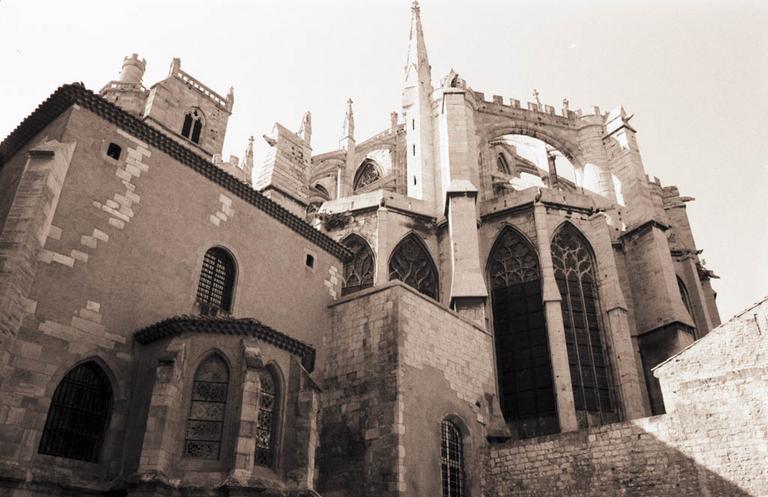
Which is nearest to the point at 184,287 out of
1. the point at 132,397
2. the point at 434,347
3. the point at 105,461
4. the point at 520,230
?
the point at 132,397

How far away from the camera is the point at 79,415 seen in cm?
939

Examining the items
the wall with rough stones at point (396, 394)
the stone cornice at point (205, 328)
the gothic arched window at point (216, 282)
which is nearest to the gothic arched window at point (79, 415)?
the stone cornice at point (205, 328)

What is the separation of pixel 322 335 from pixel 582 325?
8.62m

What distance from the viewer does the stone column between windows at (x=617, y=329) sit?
16766 millimetres

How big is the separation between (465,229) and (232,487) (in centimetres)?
1130

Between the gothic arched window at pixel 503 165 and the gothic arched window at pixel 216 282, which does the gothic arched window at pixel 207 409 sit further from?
the gothic arched window at pixel 503 165

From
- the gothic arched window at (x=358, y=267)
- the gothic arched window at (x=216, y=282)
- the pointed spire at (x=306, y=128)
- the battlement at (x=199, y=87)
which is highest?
the battlement at (x=199, y=87)

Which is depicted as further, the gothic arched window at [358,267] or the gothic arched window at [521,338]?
the gothic arched window at [358,267]

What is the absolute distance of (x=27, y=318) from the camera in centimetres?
905

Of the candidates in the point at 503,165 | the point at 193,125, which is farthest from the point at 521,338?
the point at 193,125

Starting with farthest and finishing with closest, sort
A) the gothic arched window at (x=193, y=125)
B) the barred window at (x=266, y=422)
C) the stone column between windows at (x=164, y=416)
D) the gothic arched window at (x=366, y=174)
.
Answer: the gothic arched window at (x=366, y=174) → the gothic arched window at (x=193, y=125) → the barred window at (x=266, y=422) → the stone column between windows at (x=164, y=416)

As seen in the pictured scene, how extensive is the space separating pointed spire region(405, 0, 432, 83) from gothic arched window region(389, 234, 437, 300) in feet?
25.3

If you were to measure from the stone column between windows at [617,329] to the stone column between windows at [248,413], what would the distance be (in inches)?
449

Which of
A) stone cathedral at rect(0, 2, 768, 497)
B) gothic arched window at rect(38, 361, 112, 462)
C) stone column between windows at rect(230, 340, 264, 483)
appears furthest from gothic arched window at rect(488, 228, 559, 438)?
gothic arched window at rect(38, 361, 112, 462)
